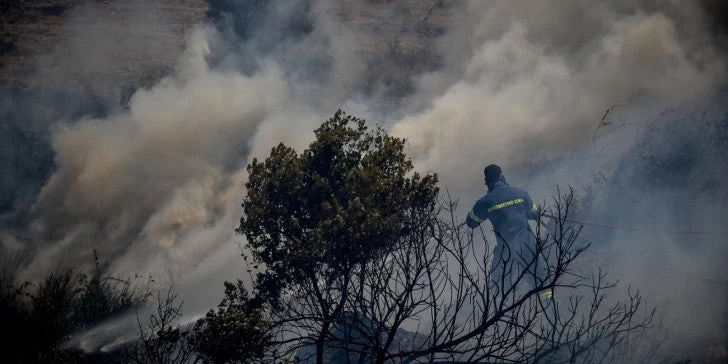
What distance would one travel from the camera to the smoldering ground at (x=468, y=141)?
11344 millimetres

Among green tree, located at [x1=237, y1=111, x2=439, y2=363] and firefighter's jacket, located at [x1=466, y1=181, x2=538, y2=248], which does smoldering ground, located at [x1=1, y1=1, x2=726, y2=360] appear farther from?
green tree, located at [x1=237, y1=111, x2=439, y2=363]

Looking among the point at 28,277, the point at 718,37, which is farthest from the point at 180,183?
the point at 718,37

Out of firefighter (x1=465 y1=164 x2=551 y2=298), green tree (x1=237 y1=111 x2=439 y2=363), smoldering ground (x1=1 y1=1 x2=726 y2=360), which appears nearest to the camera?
green tree (x1=237 y1=111 x2=439 y2=363)

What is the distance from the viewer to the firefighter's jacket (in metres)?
8.04

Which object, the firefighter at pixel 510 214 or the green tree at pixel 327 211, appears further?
the firefighter at pixel 510 214

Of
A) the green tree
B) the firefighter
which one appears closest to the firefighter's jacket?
the firefighter

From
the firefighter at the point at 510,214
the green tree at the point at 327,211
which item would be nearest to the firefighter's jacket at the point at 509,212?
the firefighter at the point at 510,214

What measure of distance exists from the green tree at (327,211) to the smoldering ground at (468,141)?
6.50 m

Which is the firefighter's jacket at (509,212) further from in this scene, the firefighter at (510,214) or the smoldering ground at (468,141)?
the smoldering ground at (468,141)

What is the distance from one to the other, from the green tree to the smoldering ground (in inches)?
256

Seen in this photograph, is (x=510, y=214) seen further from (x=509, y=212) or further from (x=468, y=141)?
(x=468, y=141)

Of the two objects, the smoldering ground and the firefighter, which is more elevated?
the smoldering ground

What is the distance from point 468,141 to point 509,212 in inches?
310

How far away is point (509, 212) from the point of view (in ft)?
26.5
